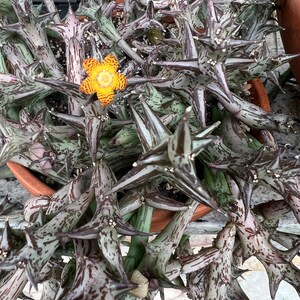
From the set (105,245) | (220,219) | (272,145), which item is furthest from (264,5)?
(105,245)

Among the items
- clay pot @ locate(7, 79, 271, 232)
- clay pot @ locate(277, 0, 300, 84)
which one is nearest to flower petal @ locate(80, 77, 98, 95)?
clay pot @ locate(7, 79, 271, 232)

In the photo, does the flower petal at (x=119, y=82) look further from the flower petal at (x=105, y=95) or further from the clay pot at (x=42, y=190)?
the clay pot at (x=42, y=190)

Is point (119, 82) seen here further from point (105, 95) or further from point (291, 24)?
point (291, 24)

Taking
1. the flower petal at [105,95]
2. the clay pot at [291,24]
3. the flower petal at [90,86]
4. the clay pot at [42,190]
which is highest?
the flower petal at [90,86]

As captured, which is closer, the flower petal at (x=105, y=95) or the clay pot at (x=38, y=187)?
the flower petal at (x=105, y=95)

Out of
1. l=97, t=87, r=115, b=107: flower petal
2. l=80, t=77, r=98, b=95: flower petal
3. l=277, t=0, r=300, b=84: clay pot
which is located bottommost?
l=277, t=0, r=300, b=84: clay pot

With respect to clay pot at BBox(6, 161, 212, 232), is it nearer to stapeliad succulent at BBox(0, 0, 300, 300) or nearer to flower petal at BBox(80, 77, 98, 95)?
stapeliad succulent at BBox(0, 0, 300, 300)

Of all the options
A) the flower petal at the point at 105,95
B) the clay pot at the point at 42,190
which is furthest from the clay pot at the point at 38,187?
the flower petal at the point at 105,95
